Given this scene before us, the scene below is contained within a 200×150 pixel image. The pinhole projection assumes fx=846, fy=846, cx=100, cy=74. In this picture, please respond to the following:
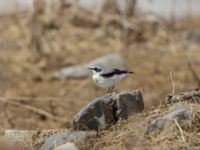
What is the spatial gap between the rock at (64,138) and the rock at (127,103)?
295 mm

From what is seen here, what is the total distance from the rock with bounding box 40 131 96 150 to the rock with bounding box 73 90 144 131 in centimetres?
9

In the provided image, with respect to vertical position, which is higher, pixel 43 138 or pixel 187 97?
pixel 187 97

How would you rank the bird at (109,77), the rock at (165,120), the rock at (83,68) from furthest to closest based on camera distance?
the rock at (83,68) < the bird at (109,77) < the rock at (165,120)

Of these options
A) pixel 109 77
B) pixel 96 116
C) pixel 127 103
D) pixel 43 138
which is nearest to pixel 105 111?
pixel 96 116

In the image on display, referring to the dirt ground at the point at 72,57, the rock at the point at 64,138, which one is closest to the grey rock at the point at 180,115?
the rock at the point at 64,138

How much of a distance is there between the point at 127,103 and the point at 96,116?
28 cm

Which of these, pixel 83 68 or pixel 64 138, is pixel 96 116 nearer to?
pixel 64 138

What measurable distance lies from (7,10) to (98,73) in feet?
20.3

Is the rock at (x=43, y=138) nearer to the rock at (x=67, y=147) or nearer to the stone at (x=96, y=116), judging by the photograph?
Result: the stone at (x=96, y=116)

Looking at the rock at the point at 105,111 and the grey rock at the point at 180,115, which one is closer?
the grey rock at the point at 180,115

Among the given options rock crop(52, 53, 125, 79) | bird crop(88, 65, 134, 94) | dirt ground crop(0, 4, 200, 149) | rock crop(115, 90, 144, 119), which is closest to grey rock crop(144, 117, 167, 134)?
rock crop(115, 90, 144, 119)

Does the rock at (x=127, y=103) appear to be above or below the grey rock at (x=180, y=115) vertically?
above

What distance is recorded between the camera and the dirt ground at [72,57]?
10.7 metres

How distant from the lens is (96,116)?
20.9ft
